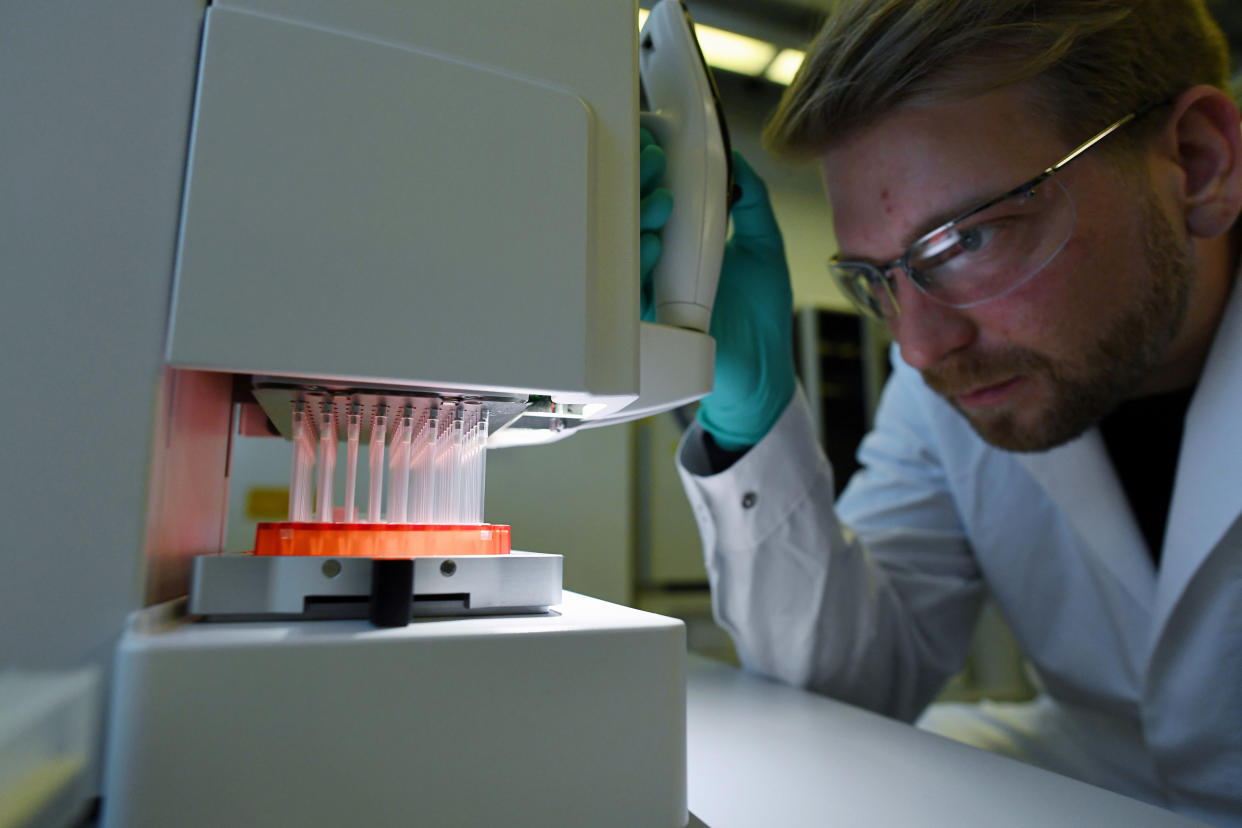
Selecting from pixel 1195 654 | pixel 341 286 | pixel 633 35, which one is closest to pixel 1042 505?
pixel 1195 654

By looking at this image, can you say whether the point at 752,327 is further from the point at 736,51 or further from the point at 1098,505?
the point at 736,51

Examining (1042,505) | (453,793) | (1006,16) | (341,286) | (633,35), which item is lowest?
(453,793)

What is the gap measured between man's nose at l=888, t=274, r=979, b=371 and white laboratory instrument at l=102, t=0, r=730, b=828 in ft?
1.82

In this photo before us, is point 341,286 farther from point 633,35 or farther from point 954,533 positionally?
point 954,533

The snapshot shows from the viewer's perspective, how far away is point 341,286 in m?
0.34

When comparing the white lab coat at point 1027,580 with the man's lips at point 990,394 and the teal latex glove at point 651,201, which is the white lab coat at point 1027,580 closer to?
the man's lips at point 990,394

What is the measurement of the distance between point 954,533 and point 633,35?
1.06 meters

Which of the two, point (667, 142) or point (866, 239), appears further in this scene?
point (866, 239)

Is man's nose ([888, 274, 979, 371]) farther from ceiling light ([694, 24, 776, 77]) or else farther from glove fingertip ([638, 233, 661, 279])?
ceiling light ([694, 24, 776, 77])

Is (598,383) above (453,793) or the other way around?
above

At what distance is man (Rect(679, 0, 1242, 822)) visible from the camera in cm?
76

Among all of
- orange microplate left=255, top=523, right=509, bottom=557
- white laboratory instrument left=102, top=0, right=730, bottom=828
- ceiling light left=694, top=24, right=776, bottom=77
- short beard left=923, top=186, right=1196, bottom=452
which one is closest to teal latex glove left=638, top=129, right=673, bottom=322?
white laboratory instrument left=102, top=0, right=730, bottom=828

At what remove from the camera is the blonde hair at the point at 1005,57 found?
744mm

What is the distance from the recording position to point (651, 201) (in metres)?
0.55
